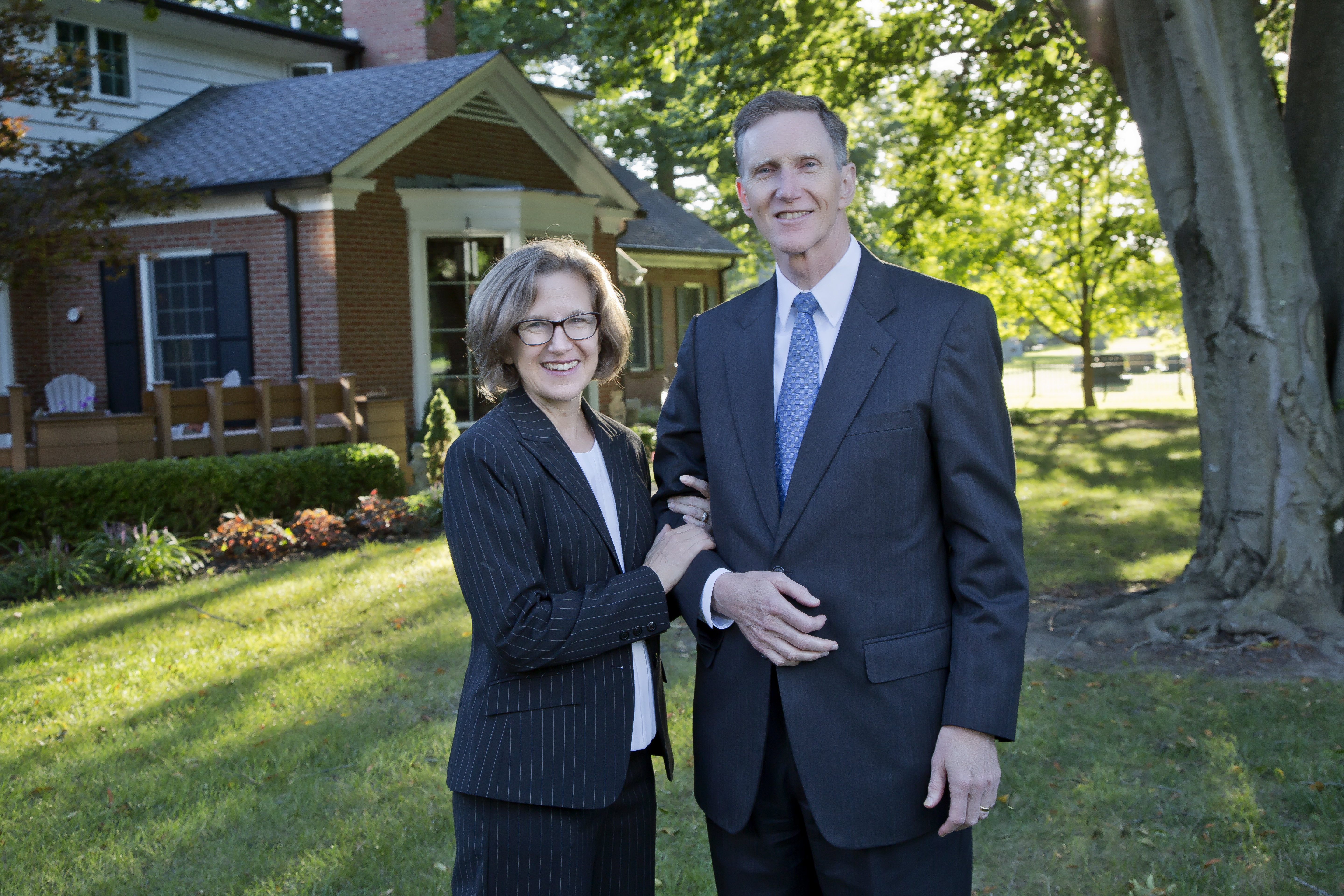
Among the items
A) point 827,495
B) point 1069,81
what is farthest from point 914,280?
point 1069,81

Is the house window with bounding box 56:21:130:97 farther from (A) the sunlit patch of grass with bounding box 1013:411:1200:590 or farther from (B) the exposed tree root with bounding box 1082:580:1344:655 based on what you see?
(B) the exposed tree root with bounding box 1082:580:1344:655

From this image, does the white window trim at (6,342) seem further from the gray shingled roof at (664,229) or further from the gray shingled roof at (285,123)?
the gray shingled roof at (664,229)

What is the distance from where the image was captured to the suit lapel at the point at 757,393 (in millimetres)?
2402

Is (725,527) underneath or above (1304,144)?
underneath

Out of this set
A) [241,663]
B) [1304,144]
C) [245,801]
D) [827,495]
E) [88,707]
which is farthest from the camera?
[1304,144]

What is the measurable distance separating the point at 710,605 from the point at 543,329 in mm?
756

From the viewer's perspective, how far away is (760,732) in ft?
7.84

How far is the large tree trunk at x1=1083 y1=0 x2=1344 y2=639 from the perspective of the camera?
627cm

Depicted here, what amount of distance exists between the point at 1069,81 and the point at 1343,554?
7880mm

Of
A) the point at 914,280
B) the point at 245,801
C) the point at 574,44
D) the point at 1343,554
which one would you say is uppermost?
the point at 574,44

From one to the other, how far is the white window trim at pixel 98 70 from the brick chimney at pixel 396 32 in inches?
170

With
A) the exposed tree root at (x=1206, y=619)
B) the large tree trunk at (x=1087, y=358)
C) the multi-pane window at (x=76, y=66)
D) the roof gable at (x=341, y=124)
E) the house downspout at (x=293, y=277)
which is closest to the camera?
the exposed tree root at (x=1206, y=619)

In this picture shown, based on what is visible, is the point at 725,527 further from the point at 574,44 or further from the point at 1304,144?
the point at 574,44

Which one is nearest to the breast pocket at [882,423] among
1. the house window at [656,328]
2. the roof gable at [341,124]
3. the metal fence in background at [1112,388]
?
the roof gable at [341,124]
